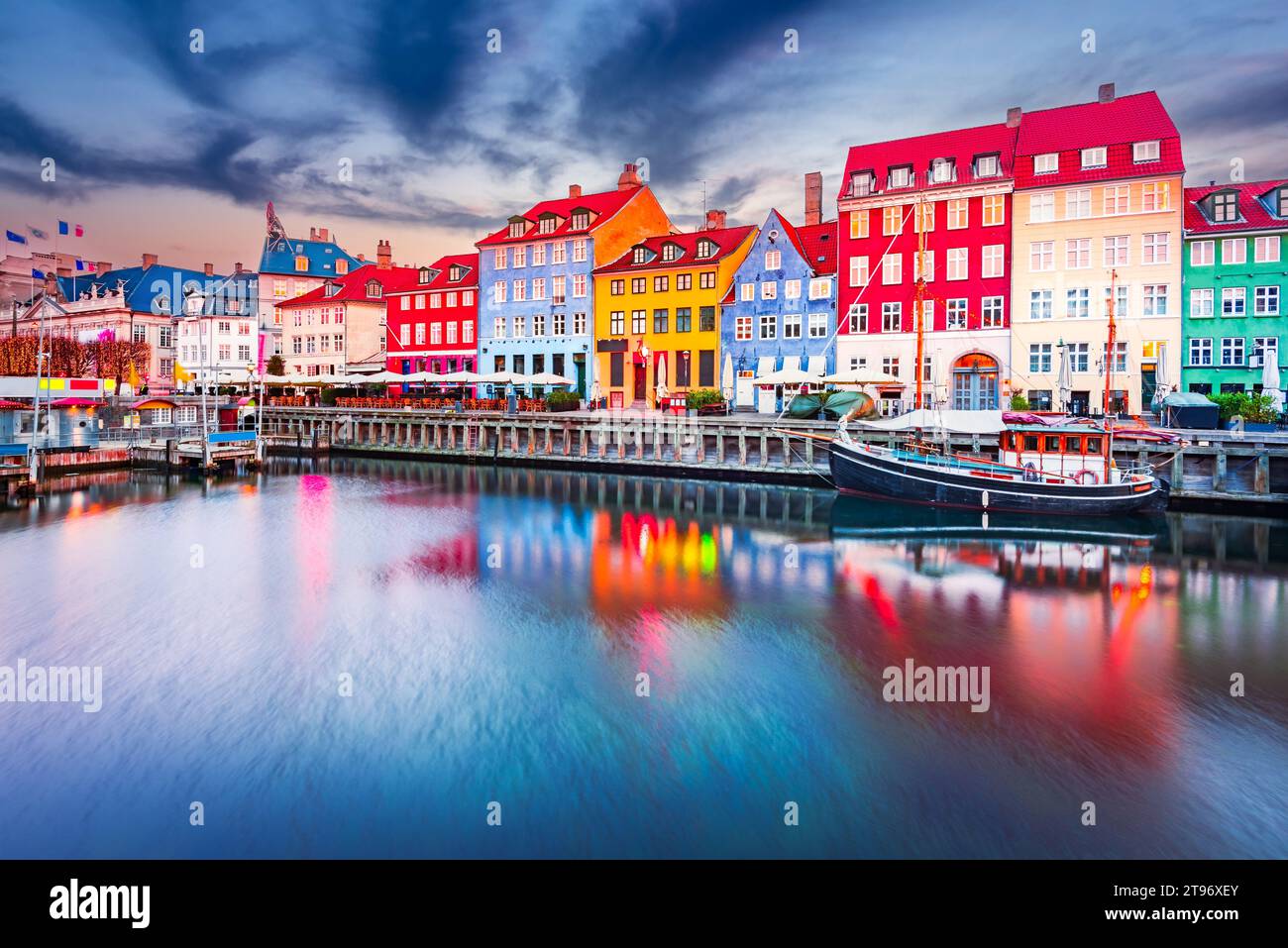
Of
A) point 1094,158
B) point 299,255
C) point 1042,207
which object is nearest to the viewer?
point 1094,158

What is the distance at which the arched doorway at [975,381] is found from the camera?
4859 centimetres

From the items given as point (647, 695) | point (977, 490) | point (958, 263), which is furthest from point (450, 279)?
point (647, 695)

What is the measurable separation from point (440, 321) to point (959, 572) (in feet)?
185

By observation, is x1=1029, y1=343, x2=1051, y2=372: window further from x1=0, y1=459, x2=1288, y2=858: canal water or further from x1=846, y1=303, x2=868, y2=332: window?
x1=0, y1=459, x2=1288, y2=858: canal water

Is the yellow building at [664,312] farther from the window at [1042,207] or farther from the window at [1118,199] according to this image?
the window at [1118,199]

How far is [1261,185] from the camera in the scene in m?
46.7

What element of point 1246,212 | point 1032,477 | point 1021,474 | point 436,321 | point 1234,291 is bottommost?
point 1032,477

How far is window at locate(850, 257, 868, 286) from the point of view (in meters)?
52.3

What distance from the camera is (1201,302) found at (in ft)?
148

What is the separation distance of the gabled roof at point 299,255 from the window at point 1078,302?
7096 cm

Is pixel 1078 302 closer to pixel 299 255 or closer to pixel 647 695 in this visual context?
pixel 647 695

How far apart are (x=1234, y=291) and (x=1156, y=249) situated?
4.27 metres
